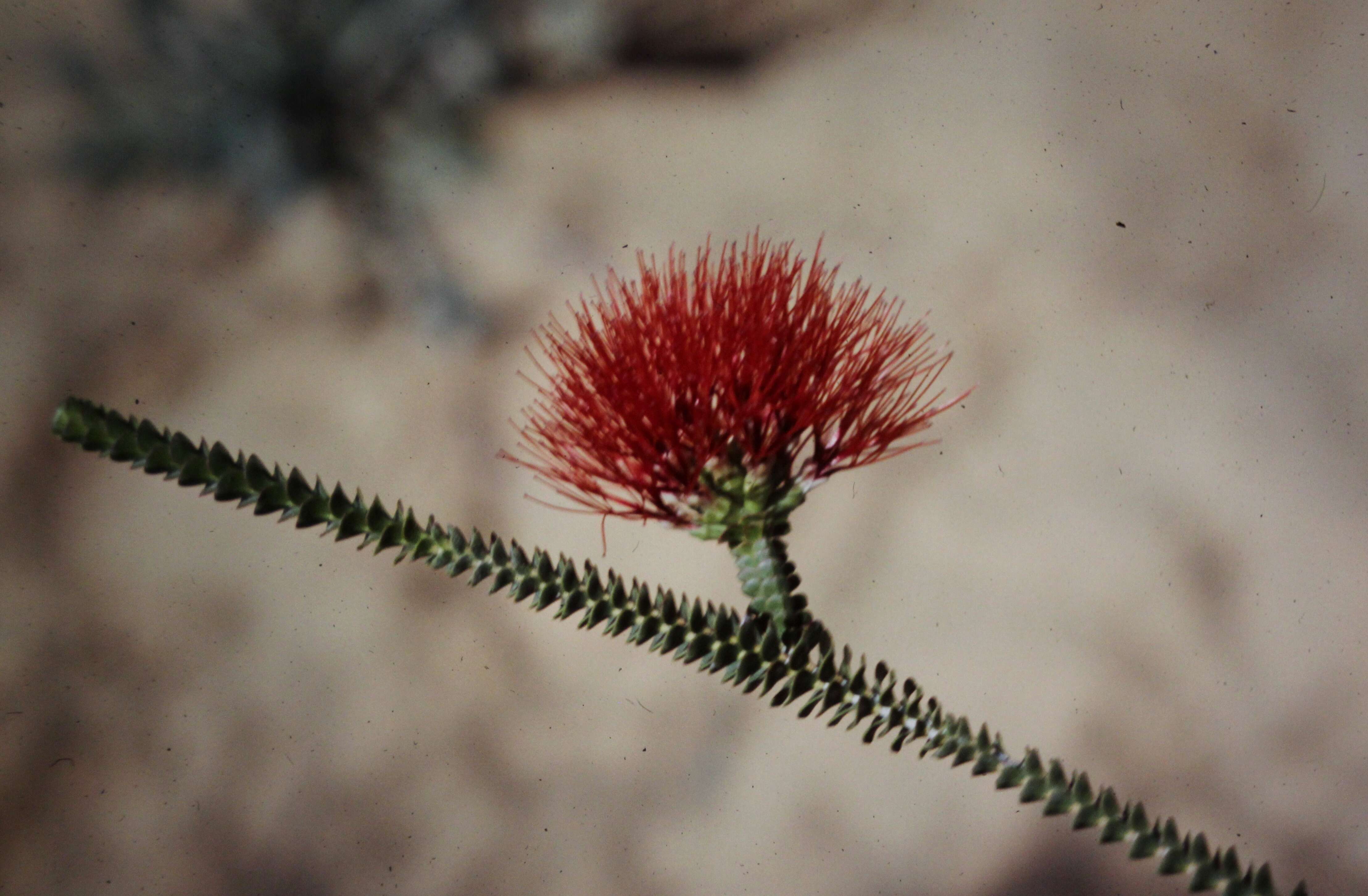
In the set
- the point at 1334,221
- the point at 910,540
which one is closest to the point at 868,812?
the point at 910,540

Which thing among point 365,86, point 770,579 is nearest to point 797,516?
point 770,579

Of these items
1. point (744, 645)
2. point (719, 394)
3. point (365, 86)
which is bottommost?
point (744, 645)

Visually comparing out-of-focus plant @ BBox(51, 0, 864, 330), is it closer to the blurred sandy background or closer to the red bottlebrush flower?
the blurred sandy background

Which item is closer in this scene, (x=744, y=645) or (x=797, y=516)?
(x=744, y=645)

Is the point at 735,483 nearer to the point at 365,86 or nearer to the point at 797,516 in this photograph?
the point at 797,516

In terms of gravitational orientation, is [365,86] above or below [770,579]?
above

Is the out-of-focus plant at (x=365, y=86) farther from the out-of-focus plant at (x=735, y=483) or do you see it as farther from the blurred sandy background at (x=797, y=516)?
the out-of-focus plant at (x=735, y=483)

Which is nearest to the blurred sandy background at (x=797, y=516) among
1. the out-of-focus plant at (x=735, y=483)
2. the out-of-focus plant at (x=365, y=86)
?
the out-of-focus plant at (x=365, y=86)

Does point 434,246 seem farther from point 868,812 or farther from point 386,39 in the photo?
point 868,812
